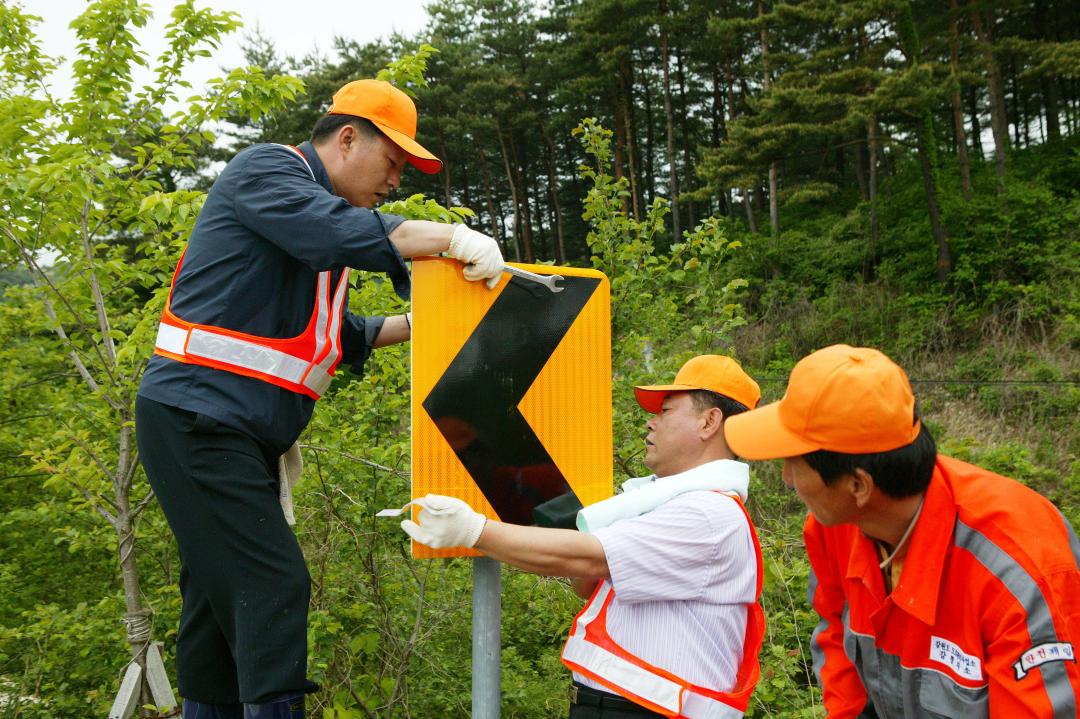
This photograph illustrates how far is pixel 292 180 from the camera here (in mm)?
2129

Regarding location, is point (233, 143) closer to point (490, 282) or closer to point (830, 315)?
point (830, 315)

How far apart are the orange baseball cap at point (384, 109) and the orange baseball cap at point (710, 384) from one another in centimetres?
97

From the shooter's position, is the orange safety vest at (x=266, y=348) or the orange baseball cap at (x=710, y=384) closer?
the orange safety vest at (x=266, y=348)

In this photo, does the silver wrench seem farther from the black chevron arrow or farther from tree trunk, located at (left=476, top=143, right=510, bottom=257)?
tree trunk, located at (left=476, top=143, right=510, bottom=257)

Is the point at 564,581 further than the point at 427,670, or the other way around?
the point at 564,581

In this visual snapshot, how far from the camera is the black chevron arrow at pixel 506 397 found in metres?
1.99

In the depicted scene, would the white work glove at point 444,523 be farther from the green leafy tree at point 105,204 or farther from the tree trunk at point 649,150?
the tree trunk at point 649,150

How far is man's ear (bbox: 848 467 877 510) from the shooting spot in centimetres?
175

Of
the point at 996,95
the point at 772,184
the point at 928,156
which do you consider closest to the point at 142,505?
the point at 928,156

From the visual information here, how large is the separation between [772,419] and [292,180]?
4.68 ft

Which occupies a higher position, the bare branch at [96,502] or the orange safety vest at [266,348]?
the orange safety vest at [266,348]

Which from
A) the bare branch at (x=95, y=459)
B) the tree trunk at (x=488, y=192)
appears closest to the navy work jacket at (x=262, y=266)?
the bare branch at (x=95, y=459)

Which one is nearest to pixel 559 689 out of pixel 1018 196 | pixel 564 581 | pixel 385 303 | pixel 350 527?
pixel 564 581

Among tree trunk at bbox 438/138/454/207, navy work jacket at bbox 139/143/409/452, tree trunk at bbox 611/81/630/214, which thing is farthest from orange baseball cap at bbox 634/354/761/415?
tree trunk at bbox 438/138/454/207
